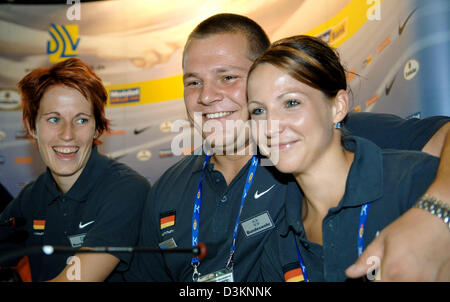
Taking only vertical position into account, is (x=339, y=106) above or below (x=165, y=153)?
below

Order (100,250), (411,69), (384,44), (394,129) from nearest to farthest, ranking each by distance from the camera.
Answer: (100,250) < (394,129) < (411,69) < (384,44)

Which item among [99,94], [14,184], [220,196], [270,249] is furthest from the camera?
[14,184]

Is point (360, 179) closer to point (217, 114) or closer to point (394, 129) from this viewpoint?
point (394, 129)

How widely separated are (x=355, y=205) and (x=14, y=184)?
5.27 metres

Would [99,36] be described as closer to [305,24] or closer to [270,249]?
[305,24]

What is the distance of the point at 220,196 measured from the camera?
155 centimetres

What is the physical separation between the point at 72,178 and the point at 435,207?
161 centimetres

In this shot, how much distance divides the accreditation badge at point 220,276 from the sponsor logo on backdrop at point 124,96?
4212 mm

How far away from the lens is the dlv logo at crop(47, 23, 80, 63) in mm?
5188

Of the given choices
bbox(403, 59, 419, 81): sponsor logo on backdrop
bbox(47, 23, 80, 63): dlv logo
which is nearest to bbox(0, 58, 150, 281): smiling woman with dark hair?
bbox(403, 59, 419, 81): sponsor logo on backdrop

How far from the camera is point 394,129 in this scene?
55.1 inches

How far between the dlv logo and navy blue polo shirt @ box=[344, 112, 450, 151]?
4739 mm

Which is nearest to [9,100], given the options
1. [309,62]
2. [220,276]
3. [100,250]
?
[220,276]
